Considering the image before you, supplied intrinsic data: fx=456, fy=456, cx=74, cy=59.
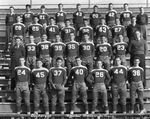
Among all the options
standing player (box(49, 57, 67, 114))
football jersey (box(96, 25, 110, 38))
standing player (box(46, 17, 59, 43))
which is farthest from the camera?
standing player (box(46, 17, 59, 43))

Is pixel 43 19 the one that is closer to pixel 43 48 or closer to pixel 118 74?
pixel 43 48

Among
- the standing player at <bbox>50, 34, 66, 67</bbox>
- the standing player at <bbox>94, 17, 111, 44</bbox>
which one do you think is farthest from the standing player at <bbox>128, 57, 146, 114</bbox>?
the standing player at <bbox>94, 17, 111, 44</bbox>

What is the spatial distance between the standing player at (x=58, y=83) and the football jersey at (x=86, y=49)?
3.54ft

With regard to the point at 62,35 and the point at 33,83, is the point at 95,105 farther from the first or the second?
the point at 62,35

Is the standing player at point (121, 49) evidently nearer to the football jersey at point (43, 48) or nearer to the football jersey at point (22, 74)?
the football jersey at point (43, 48)

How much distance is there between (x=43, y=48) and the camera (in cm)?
1230

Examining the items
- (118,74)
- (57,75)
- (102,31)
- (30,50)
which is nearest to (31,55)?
(30,50)

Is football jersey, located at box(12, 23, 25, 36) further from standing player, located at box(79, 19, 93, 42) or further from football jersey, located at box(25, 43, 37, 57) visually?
standing player, located at box(79, 19, 93, 42)

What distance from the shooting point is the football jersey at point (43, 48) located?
1230 centimetres

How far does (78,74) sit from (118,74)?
1.00m

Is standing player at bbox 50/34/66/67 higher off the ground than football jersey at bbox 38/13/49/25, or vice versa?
football jersey at bbox 38/13/49/25

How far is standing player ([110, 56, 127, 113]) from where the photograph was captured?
36.8ft

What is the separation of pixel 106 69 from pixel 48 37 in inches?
92.1

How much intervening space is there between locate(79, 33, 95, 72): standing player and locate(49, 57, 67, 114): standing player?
101 cm
